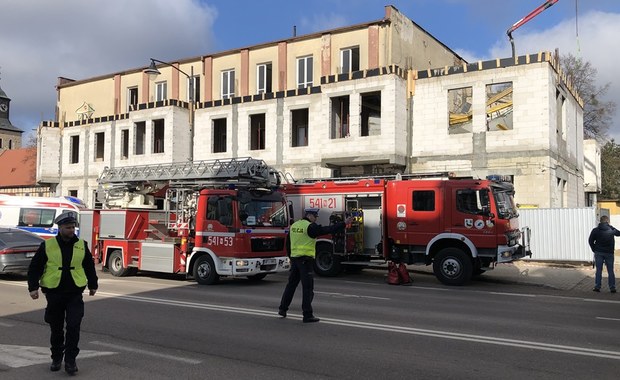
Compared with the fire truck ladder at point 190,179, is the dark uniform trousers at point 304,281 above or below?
below

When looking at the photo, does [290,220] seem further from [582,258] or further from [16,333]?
[582,258]

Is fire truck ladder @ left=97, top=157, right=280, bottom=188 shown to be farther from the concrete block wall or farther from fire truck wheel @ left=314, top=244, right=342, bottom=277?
the concrete block wall

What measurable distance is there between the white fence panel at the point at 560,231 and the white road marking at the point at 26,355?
17.4 m

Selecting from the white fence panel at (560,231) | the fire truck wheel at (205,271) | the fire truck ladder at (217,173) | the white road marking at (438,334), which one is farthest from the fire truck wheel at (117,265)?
the white fence panel at (560,231)

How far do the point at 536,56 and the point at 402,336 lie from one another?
58.2ft

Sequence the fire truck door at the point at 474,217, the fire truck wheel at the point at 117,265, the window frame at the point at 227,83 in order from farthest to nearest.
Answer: the window frame at the point at 227,83 → the fire truck wheel at the point at 117,265 → the fire truck door at the point at 474,217

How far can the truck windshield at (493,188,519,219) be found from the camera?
14.0 m

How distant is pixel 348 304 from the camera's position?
34.7 feet


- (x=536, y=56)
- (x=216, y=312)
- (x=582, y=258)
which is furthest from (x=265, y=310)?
(x=536, y=56)

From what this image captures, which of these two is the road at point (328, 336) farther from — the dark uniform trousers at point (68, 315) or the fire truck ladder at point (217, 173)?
the fire truck ladder at point (217, 173)

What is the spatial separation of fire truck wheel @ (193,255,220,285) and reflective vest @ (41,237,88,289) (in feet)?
25.9

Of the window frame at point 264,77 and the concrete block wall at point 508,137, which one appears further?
the window frame at point 264,77

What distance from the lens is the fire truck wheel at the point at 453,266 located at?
45.8ft

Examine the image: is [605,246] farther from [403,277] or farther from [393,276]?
[393,276]
